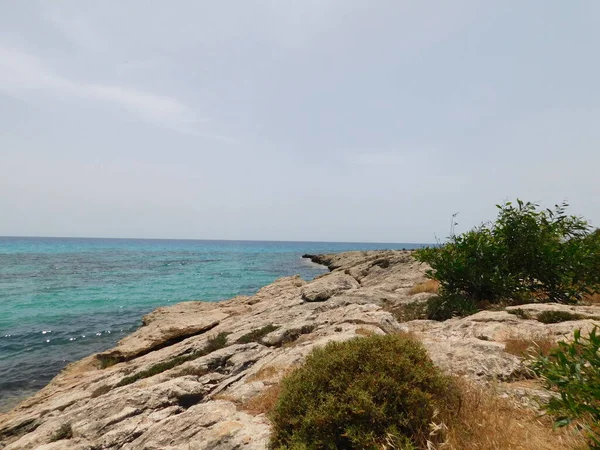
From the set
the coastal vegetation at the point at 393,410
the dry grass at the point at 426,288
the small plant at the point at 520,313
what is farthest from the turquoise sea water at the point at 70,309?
the small plant at the point at 520,313

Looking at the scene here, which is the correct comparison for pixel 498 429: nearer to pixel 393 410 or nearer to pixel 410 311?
pixel 393 410

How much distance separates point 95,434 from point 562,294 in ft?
52.9

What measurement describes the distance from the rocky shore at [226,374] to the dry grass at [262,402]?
0.25ft

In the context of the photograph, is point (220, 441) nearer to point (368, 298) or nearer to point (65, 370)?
point (368, 298)

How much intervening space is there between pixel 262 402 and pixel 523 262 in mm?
11903

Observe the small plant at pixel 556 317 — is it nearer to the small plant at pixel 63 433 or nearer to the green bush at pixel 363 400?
the green bush at pixel 363 400

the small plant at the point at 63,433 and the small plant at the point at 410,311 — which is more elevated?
the small plant at the point at 410,311

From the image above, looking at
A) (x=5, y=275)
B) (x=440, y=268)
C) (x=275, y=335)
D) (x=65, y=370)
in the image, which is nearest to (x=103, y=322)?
(x=65, y=370)

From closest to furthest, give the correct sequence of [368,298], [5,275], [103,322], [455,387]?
[455,387], [368,298], [103,322], [5,275]

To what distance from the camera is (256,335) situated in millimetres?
13430

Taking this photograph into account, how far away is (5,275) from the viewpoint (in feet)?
173

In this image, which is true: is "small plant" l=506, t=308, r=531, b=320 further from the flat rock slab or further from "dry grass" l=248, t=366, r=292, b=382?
the flat rock slab

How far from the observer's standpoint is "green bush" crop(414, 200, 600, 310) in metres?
12.8

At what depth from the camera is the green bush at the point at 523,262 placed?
12.8 m
